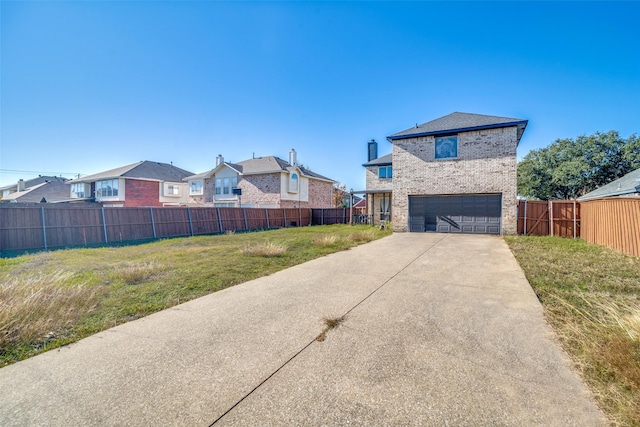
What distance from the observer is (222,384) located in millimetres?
2285

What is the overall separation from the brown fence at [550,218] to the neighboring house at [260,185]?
60.1 ft

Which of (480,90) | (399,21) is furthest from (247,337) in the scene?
(480,90)

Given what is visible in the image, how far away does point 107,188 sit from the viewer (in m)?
29.8

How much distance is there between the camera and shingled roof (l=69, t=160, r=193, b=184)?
95.1ft

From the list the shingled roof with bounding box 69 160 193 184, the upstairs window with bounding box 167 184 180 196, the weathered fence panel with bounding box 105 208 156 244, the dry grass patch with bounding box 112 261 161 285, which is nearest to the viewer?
the dry grass patch with bounding box 112 261 161 285

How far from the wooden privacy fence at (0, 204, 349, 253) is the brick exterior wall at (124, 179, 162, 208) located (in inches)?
678

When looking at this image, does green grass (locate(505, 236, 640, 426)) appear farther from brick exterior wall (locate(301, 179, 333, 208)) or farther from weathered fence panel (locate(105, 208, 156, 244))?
brick exterior wall (locate(301, 179, 333, 208))

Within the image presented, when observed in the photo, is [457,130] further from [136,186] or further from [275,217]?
[136,186]

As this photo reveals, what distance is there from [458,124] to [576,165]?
21.8 metres

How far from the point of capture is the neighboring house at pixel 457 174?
13398 mm

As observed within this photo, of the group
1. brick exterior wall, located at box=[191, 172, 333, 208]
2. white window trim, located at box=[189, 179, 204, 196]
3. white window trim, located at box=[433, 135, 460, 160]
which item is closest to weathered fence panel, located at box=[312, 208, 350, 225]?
brick exterior wall, located at box=[191, 172, 333, 208]

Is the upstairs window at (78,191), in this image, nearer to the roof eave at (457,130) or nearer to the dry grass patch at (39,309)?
the dry grass patch at (39,309)


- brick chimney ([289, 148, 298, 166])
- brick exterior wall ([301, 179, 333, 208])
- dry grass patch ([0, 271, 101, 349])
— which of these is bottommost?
dry grass patch ([0, 271, 101, 349])

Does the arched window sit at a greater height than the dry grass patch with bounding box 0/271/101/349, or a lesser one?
greater
